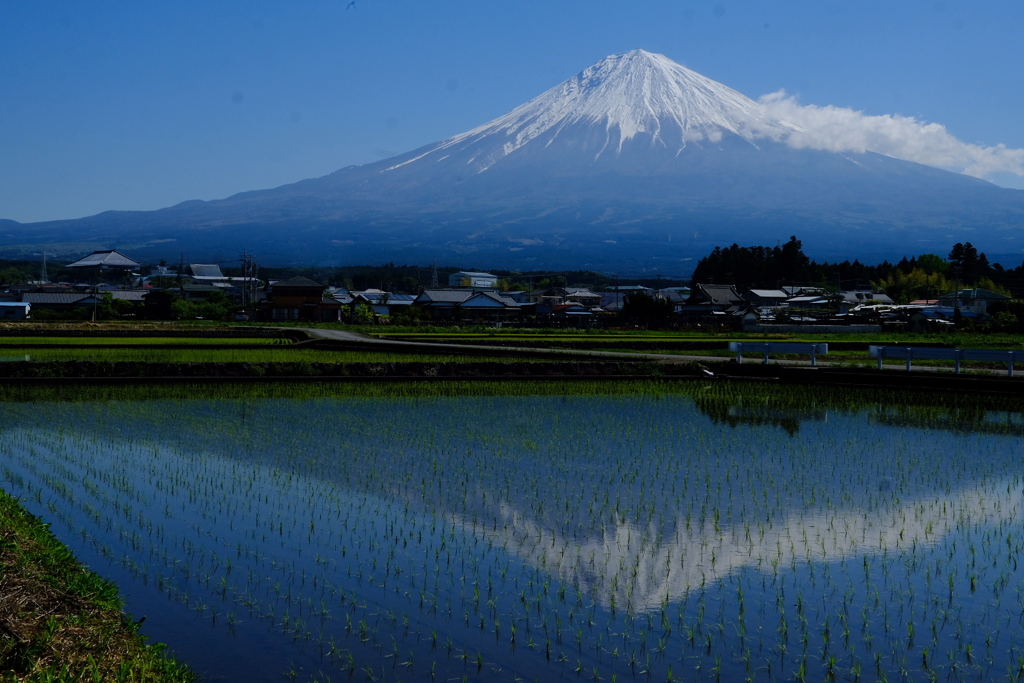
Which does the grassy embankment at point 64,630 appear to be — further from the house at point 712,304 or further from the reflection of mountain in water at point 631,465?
the house at point 712,304

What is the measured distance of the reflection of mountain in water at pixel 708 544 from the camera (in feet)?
19.4

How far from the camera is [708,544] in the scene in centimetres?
677

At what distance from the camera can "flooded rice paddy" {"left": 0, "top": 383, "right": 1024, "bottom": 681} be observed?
4.84 metres

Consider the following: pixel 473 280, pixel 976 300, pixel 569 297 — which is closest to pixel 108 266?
pixel 473 280

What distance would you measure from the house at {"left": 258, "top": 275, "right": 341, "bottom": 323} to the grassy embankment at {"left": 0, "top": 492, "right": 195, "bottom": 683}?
57380mm

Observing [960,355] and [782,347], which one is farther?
[782,347]

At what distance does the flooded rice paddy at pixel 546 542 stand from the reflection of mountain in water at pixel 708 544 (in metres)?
0.03

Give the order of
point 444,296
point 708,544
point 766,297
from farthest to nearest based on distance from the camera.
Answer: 1. point 444,296
2. point 766,297
3. point 708,544

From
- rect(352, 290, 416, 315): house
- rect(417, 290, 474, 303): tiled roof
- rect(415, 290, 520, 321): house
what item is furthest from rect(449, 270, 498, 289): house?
rect(415, 290, 520, 321): house

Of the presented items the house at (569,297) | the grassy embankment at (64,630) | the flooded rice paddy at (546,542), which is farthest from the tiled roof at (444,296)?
the grassy embankment at (64,630)

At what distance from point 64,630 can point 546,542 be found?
3299 millimetres

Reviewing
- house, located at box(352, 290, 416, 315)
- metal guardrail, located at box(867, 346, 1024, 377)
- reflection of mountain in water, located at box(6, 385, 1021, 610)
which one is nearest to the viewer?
reflection of mountain in water, located at box(6, 385, 1021, 610)

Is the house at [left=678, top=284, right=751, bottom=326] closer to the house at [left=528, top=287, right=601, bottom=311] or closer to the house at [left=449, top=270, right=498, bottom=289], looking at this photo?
the house at [left=528, top=287, right=601, bottom=311]

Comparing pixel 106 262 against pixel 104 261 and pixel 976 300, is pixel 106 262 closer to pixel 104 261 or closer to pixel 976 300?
pixel 104 261
